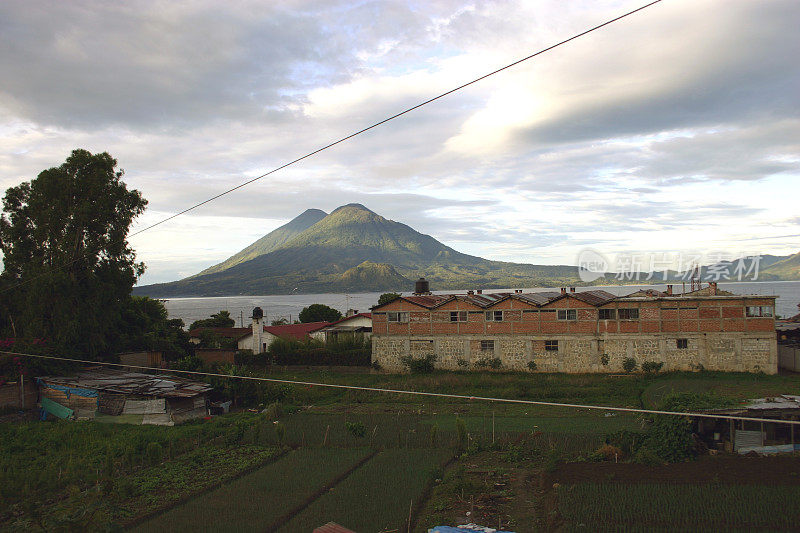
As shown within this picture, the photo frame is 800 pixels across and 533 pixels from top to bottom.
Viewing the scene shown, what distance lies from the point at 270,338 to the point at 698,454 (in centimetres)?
3633

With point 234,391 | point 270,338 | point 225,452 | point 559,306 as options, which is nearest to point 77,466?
point 225,452

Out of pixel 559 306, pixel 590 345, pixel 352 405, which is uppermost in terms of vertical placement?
pixel 559 306

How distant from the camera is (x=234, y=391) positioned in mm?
26453

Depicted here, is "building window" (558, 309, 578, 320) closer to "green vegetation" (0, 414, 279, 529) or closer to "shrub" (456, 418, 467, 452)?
"shrub" (456, 418, 467, 452)

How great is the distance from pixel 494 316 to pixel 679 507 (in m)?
23.4

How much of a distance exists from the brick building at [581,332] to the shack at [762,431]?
16946mm

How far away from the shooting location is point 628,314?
32156 mm

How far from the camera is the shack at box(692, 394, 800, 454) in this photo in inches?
563

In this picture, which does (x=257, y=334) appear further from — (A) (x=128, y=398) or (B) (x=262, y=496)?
(B) (x=262, y=496)

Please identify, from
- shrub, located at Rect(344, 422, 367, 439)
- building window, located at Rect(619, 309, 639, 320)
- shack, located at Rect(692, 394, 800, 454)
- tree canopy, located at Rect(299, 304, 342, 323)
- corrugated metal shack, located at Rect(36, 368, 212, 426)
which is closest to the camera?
shack, located at Rect(692, 394, 800, 454)

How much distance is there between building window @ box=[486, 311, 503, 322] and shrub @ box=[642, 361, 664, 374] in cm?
882

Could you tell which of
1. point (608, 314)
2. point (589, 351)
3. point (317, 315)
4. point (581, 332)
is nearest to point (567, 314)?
point (581, 332)

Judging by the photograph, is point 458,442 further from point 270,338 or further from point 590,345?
point 270,338

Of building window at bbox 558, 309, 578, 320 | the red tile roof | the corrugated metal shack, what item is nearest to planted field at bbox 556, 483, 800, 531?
the corrugated metal shack
